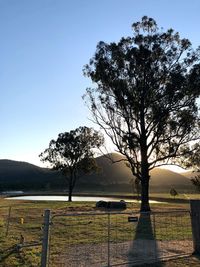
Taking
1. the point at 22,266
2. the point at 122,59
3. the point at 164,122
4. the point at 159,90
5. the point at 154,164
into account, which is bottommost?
the point at 22,266

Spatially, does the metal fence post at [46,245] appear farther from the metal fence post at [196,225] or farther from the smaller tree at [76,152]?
the smaller tree at [76,152]

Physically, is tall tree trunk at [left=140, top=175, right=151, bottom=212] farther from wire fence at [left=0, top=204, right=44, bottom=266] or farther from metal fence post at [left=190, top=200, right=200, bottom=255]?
metal fence post at [left=190, top=200, right=200, bottom=255]

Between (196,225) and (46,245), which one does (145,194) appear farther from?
(46,245)

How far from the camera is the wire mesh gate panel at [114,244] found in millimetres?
10914

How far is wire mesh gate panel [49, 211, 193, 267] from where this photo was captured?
1091 cm

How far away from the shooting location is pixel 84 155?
56.3 m

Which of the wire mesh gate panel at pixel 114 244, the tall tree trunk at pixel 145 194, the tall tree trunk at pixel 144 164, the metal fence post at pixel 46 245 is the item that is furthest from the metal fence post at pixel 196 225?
the tall tree trunk at pixel 144 164

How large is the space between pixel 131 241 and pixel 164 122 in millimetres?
18176

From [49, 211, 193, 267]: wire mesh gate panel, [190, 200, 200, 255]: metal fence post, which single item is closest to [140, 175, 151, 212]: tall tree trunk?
[49, 211, 193, 267]: wire mesh gate panel

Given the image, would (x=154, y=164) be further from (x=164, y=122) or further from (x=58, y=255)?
(x=58, y=255)

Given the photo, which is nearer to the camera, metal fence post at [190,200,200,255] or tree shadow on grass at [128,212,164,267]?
tree shadow on grass at [128,212,164,267]

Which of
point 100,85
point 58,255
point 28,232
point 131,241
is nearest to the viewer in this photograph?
point 58,255

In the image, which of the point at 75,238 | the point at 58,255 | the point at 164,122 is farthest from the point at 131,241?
the point at 164,122

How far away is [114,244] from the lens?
13977 millimetres
